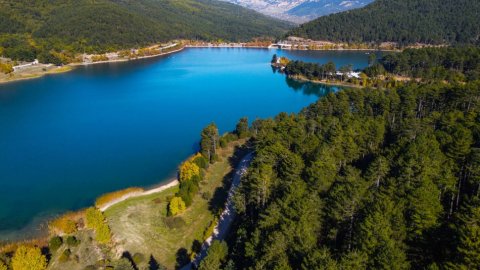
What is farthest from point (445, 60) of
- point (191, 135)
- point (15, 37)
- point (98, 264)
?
point (15, 37)

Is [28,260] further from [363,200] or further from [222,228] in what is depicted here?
[363,200]

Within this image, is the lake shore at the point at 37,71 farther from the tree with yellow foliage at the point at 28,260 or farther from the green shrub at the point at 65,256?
the tree with yellow foliage at the point at 28,260

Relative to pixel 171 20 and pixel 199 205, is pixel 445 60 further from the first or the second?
pixel 171 20

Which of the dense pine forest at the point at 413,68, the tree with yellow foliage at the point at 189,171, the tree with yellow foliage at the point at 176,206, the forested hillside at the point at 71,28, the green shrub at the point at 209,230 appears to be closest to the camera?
the green shrub at the point at 209,230

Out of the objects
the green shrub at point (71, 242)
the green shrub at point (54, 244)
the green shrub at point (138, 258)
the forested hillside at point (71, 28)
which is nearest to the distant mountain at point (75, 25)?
the forested hillside at point (71, 28)

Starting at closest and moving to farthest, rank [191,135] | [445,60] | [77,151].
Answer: [77,151] → [191,135] → [445,60]

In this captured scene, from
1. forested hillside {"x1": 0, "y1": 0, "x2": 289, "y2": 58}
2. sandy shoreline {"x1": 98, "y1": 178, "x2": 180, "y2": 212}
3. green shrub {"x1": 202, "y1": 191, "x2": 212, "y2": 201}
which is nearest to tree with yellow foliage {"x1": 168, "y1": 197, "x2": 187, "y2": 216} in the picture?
green shrub {"x1": 202, "y1": 191, "x2": 212, "y2": 201}

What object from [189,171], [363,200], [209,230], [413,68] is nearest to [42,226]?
[189,171]
